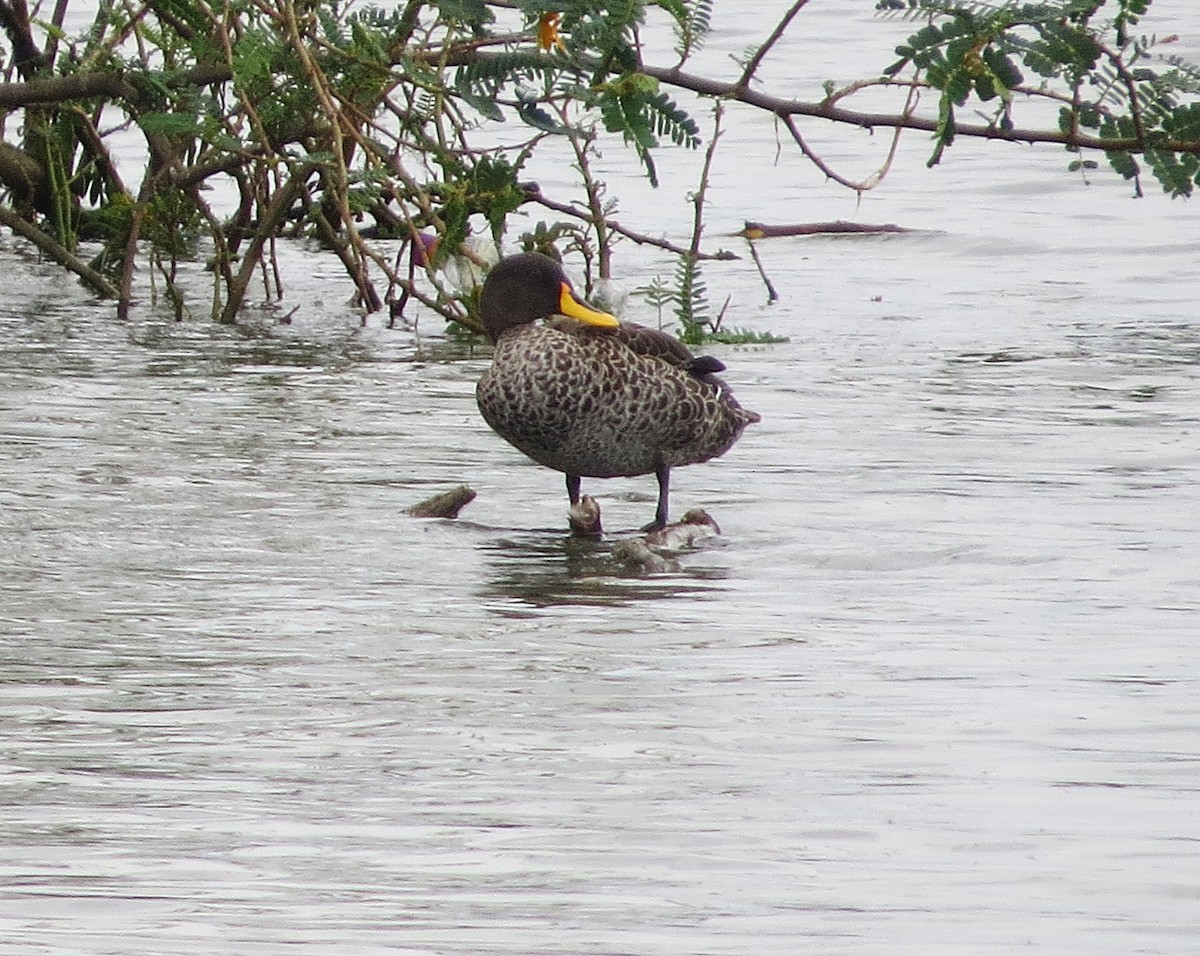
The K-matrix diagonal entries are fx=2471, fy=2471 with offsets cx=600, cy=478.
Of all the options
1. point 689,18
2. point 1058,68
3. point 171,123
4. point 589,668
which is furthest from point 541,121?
point 589,668

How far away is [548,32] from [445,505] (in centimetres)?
122

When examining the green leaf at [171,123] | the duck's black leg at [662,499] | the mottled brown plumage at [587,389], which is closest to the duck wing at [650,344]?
the mottled brown plumage at [587,389]

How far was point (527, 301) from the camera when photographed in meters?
6.57

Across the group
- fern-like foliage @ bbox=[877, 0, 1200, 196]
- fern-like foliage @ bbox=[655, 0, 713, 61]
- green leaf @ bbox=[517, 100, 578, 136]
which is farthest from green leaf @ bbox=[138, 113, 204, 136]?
fern-like foliage @ bbox=[877, 0, 1200, 196]

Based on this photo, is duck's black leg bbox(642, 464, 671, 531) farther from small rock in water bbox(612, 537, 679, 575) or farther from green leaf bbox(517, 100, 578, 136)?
green leaf bbox(517, 100, 578, 136)

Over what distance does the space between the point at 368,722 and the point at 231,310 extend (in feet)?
18.1

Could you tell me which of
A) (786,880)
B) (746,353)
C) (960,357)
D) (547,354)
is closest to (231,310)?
(746,353)

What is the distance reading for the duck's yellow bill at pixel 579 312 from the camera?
655 centimetres

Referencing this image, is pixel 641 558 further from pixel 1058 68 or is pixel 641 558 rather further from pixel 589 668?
pixel 1058 68

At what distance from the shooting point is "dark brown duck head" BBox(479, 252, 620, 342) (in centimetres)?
656

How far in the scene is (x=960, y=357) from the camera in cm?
898

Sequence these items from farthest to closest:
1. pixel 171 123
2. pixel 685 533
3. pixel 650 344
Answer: pixel 171 123, pixel 650 344, pixel 685 533

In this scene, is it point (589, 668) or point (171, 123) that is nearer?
point (589, 668)

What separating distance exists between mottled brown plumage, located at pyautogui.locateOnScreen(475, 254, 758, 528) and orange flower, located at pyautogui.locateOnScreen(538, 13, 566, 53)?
659 millimetres
